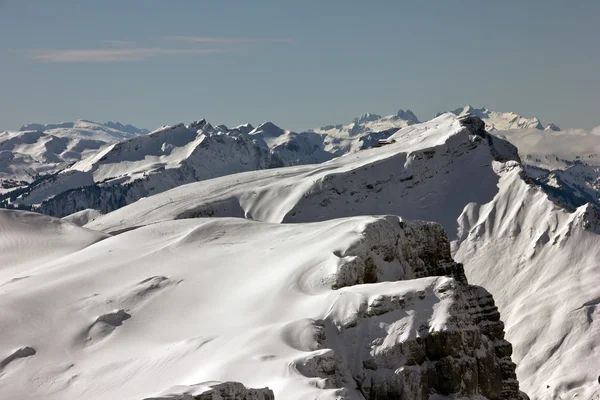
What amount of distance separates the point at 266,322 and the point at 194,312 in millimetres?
12930

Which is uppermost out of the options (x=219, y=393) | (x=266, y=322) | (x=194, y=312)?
(x=219, y=393)

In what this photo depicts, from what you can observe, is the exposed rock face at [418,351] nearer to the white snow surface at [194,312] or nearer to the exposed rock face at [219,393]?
the white snow surface at [194,312]

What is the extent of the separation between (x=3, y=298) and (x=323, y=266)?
3637 centimetres

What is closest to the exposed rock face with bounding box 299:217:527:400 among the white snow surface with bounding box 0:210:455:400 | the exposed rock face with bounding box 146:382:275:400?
the white snow surface with bounding box 0:210:455:400

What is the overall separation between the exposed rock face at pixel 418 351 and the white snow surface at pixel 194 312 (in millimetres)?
285

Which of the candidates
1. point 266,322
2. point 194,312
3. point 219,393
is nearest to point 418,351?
point 266,322

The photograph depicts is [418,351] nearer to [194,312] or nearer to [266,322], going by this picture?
[266,322]

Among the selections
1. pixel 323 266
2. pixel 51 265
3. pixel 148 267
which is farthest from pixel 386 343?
pixel 51 265

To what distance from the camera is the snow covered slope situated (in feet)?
223

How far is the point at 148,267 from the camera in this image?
107 meters

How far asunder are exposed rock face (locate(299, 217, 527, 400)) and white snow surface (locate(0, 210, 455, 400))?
0.28m

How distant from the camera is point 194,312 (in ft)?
291

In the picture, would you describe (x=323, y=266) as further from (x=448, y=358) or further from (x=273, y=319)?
(x=448, y=358)

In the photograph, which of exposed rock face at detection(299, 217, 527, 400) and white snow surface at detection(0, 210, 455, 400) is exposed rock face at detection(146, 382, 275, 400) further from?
exposed rock face at detection(299, 217, 527, 400)
